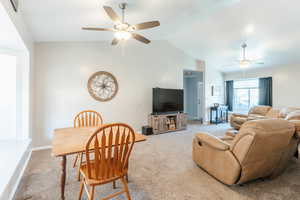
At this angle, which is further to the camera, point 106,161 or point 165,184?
point 165,184

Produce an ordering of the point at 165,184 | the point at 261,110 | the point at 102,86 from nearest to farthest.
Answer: the point at 165,184, the point at 102,86, the point at 261,110

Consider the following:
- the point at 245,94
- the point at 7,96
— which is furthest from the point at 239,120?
the point at 7,96

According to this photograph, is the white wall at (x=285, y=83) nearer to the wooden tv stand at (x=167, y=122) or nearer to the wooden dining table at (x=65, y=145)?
the wooden tv stand at (x=167, y=122)

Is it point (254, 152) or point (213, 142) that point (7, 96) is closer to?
point (213, 142)

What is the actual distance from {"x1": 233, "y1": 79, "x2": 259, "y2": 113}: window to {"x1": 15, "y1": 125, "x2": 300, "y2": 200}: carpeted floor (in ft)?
14.3

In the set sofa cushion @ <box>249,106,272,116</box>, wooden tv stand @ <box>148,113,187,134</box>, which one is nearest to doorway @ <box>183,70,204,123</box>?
wooden tv stand @ <box>148,113,187,134</box>

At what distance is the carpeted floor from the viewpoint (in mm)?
1796

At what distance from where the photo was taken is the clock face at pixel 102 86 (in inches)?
156

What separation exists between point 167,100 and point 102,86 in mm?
2164

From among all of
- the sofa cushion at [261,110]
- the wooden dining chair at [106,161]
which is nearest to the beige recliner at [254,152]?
the wooden dining chair at [106,161]

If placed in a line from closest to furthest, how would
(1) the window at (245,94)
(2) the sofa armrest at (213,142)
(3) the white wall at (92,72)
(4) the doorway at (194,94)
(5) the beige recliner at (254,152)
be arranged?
1. (5) the beige recliner at (254,152)
2. (2) the sofa armrest at (213,142)
3. (3) the white wall at (92,72)
4. (1) the window at (245,94)
5. (4) the doorway at (194,94)

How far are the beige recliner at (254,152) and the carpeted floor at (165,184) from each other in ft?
0.49

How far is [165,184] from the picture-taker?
2041 mm

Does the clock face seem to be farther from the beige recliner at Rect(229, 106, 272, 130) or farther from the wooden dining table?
the beige recliner at Rect(229, 106, 272, 130)
